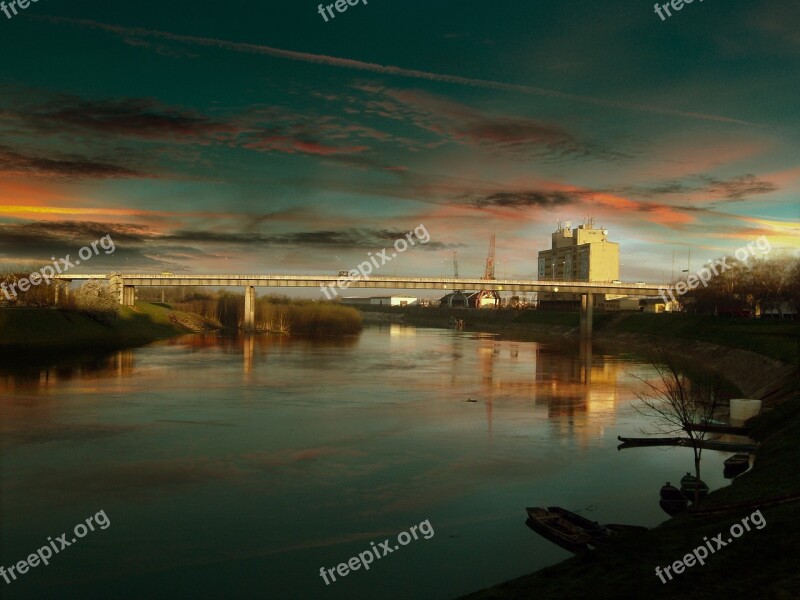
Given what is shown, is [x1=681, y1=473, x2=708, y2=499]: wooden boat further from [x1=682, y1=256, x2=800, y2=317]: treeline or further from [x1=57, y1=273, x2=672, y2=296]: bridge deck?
[x1=57, y1=273, x2=672, y2=296]: bridge deck

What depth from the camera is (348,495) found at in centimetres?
2611

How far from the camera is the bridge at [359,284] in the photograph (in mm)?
157875

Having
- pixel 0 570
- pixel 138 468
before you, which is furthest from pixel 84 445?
pixel 0 570

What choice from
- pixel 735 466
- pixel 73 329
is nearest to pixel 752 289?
pixel 735 466

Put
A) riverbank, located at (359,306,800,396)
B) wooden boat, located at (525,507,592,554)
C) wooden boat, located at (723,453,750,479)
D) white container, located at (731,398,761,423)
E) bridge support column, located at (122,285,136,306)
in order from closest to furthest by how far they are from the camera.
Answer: wooden boat, located at (525,507,592,554), wooden boat, located at (723,453,750,479), white container, located at (731,398,761,423), riverbank, located at (359,306,800,396), bridge support column, located at (122,285,136,306)

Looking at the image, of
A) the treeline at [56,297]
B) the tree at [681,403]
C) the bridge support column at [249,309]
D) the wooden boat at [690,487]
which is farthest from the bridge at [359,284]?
the wooden boat at [690,487]

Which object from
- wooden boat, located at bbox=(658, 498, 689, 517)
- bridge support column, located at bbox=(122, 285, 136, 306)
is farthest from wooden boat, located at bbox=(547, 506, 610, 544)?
bridge support column, located at bbox=(122, 285, 136, 306)

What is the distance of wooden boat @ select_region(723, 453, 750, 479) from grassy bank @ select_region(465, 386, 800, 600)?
291 inches

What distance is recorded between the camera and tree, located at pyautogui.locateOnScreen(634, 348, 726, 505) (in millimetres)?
31594

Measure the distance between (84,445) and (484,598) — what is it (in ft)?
83.6

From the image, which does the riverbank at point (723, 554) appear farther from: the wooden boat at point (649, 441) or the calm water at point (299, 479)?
the wooden boat at point (649, 441)

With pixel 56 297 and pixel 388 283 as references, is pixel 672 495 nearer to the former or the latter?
pixel 56 297

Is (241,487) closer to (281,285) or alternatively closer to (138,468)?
(138,468)

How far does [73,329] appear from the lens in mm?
108438
